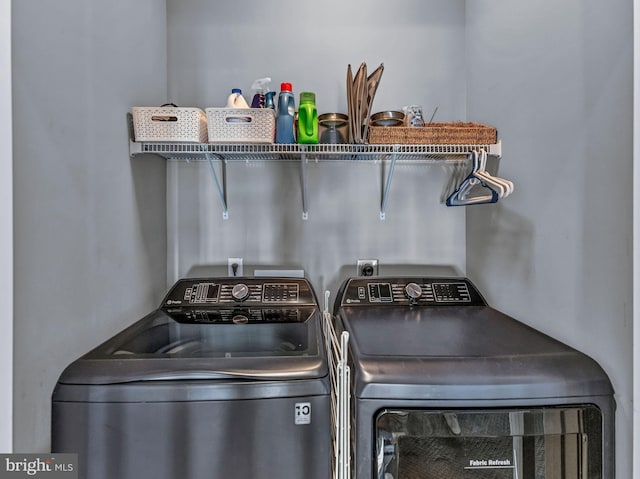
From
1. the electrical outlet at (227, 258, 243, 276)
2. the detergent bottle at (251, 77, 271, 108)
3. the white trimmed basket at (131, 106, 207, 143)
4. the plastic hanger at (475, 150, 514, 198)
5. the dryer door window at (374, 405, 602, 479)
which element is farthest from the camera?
the electrical outlet at (227, 258, 243, 276)

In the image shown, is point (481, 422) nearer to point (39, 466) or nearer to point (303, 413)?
point (303, 413)

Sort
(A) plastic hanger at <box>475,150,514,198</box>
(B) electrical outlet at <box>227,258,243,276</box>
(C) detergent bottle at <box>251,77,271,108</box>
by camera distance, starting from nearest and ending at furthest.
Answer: (A) plastic hanger at <box>475,150,514,198</box>
(C) detergent bottle at <box>251,77,271,108</box>
(B) electrical outlet at <box>227,258,243,276</box>

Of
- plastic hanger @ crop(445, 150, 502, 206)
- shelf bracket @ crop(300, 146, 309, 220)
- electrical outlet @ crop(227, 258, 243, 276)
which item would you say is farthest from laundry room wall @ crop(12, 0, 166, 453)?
plastic hanger @ crop(445, 150, 502, 206)

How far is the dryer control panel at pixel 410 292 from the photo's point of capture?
155 centimetres

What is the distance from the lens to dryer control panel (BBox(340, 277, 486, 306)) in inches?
61.1

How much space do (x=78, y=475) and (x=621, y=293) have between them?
1416mm

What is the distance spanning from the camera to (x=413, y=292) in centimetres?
155

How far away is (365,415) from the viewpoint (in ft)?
2.95

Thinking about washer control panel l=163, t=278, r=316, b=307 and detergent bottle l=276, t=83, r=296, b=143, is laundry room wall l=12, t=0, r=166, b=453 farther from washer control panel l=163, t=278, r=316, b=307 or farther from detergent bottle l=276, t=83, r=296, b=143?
detergent bottle l=276, t=83, r=296, b=143

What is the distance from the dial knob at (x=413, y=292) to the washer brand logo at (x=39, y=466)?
48.4 inches

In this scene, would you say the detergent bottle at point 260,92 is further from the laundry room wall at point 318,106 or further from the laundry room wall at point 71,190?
the laundry room wall at point 71,190

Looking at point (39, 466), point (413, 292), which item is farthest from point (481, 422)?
point (39, 466)

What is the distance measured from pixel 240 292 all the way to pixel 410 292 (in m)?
0.73

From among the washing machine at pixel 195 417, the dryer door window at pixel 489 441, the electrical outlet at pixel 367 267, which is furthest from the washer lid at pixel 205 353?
the electrical outlet at pixel 367 267
